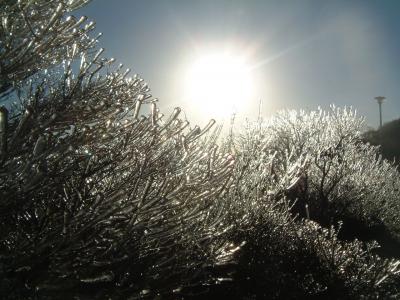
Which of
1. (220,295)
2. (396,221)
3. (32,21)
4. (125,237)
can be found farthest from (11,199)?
(396,221)

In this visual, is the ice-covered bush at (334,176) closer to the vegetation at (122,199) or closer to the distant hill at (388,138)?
the vegetation at (122,199)

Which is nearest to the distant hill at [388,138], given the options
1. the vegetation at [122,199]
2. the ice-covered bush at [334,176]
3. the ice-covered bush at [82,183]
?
the ice-covered bush at [334,176]

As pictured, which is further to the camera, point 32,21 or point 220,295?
point 220,295

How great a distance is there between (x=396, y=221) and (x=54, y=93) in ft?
61.2

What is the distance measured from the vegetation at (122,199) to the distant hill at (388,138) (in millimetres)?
34490

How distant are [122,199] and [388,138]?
4548 cm

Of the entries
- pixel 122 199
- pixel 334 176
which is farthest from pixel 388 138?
pixel 122 199

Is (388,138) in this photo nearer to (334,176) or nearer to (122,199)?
(334,176)

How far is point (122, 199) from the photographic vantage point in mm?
3988

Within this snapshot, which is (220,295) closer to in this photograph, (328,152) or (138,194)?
(138,194)

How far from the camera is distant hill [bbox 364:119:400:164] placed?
135 feet

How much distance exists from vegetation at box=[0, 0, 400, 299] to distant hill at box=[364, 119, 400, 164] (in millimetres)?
34490

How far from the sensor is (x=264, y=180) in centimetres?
682

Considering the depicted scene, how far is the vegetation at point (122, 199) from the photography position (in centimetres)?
353
